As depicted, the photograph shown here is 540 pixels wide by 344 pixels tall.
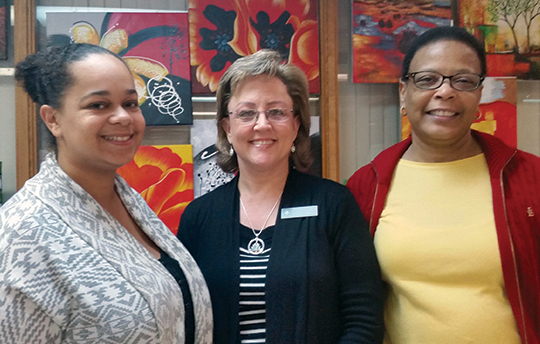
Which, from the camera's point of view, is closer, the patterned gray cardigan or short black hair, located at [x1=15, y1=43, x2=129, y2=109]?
the patterned gray cardigan

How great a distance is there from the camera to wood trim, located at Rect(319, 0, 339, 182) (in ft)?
8.75

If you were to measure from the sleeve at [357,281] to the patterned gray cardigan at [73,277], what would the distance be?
547 millimetres

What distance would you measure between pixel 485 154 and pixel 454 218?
11.1 inches

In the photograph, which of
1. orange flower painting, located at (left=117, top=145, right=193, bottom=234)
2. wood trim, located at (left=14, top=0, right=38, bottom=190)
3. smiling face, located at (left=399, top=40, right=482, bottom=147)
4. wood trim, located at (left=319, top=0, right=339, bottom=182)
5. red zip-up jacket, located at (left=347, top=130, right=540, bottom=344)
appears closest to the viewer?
red zip-up jacket, located at (left=347, top=130, right=540, bottom=344)

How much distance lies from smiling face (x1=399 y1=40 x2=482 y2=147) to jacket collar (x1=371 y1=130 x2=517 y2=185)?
0.35 ft

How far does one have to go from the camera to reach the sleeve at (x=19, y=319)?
0.99 meters

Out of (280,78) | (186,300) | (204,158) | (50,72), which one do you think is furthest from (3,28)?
(186,300)

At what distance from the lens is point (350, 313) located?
145 centimetres

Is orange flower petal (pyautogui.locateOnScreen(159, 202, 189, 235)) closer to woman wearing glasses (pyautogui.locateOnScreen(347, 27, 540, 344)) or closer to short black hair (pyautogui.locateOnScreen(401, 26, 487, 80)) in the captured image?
woman wearing glasses (pyautogui.locateOnScreen(347, 27, 540, 344))

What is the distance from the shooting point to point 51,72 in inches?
48.8

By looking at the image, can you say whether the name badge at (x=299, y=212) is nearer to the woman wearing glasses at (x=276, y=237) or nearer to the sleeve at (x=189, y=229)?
the woman wearing glasses at (x=276, y=237)

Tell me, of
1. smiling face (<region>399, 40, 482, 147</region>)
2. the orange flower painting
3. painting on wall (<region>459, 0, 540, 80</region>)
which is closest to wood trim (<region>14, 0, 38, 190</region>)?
the orange flower painting

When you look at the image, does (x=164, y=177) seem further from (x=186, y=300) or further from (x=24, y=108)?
(x=186, y=300)

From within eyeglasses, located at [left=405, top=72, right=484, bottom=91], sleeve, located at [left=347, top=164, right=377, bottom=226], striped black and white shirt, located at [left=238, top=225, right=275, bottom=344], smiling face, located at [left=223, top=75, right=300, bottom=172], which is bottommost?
striped black and white shirt, located at [left=238, top=225, right=275, bottom=344]
